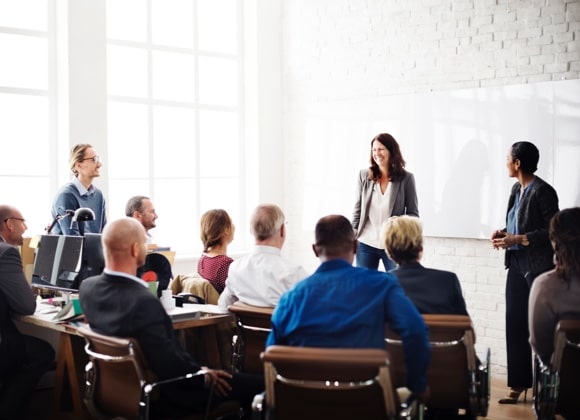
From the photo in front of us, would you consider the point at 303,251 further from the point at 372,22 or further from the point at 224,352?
the point at 224,352

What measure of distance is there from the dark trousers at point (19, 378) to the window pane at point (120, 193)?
305cm

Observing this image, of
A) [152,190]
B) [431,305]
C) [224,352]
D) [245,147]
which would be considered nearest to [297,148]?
[245,147]

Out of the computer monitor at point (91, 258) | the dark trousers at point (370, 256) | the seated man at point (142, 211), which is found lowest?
the dark trousers at point (370, 256)

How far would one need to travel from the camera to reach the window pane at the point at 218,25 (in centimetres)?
875

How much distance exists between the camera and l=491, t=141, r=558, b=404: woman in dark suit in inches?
211

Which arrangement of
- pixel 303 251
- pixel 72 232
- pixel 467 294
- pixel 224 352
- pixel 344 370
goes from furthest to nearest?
pixel 303 251, pixel 467 294, pixel 72 232, pixel 224 352, pixel 344 370

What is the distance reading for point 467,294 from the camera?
7.12 m

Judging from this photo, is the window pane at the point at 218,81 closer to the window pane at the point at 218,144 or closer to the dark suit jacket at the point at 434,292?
the window pane at the point at 218,144

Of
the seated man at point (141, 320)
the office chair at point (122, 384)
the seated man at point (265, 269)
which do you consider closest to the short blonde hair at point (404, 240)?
the seated man at point (265, 269)

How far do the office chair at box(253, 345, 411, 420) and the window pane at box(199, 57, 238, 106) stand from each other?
20.3 ft

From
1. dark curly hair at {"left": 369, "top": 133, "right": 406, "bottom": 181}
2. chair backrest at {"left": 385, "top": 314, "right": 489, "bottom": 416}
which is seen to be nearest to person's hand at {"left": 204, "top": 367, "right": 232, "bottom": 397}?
chair backrest at {"left": 385, "top": 314, "right": 489, "bottom": 416}

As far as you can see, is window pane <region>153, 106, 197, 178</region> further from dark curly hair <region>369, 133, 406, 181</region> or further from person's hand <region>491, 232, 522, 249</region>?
person's hand <region>491, 232, 522, 249</region>

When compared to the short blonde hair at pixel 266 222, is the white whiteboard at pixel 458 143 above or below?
above

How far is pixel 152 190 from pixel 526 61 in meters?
3.88
